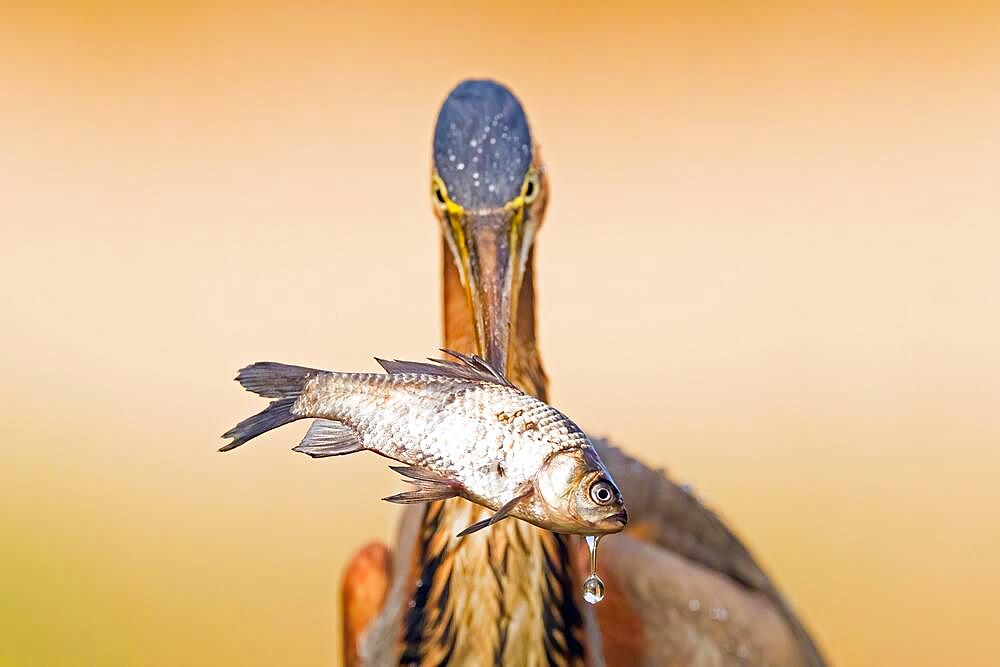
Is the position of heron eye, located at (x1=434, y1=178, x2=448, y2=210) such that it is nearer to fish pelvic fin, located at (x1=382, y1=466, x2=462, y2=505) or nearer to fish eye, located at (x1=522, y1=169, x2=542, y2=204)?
fish eye, located at (x1=522, y1=169, x2=542, y2=204)

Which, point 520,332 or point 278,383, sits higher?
point 520,332

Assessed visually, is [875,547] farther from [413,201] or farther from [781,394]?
[413,201]

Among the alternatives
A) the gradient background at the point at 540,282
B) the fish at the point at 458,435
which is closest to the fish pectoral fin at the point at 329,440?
the fish at the point at 458,435

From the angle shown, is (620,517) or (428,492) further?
(428,492)

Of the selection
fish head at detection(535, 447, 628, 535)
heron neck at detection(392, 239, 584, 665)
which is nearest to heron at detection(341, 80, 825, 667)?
heron neck at detection(392, 239, 584, 665)

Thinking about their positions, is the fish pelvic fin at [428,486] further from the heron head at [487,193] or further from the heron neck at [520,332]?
the heron neck at [520,332]

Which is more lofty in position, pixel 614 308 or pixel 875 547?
pixel 614 308

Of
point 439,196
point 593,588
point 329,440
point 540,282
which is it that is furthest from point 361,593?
point 540,282

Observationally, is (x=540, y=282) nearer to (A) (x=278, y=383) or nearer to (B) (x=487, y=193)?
(B) (x=487, y=193)

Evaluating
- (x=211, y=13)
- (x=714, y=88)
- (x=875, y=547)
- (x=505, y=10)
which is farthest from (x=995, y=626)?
(x=211, y=13)
